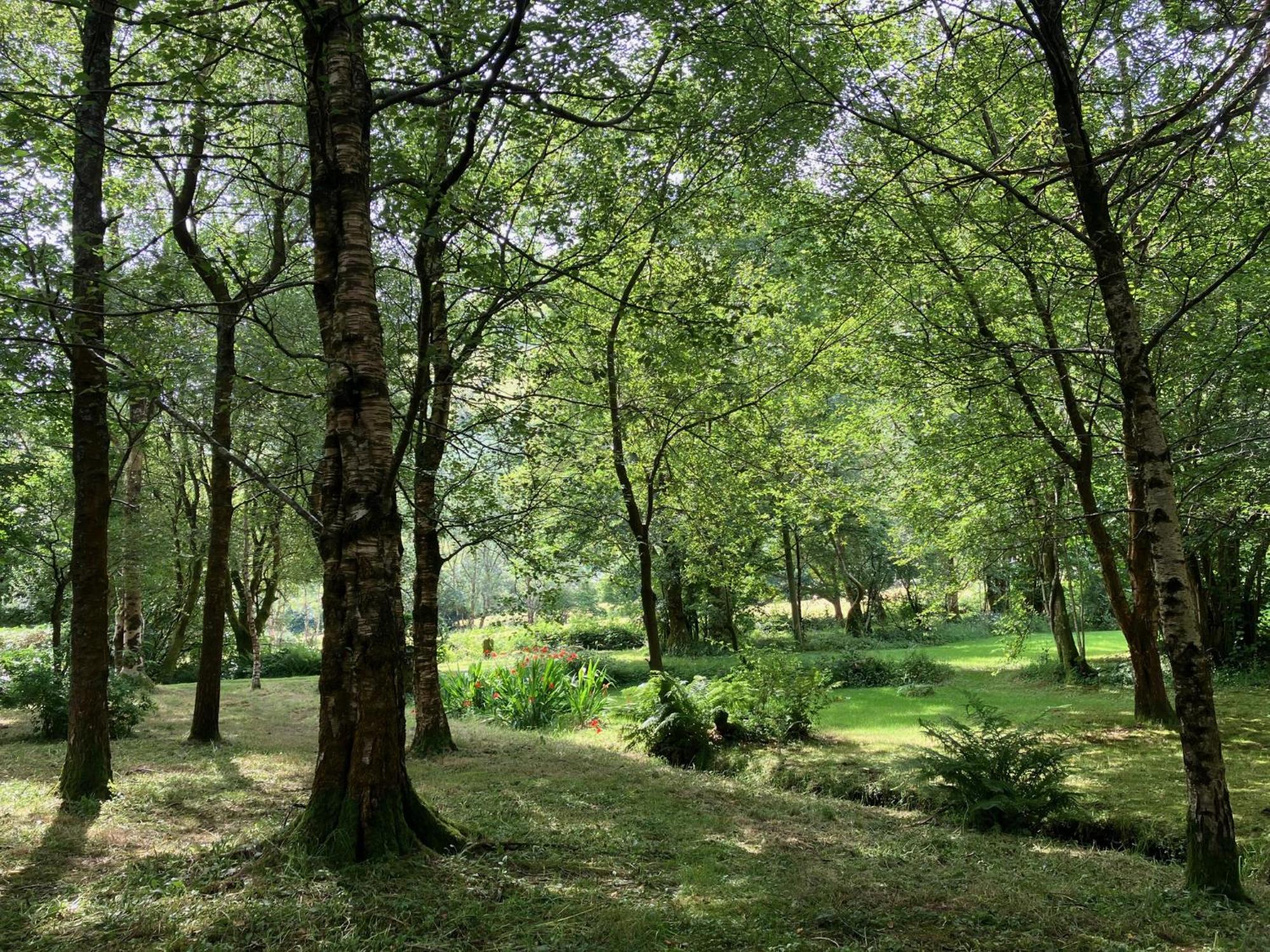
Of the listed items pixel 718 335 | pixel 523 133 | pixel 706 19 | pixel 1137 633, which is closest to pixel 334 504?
pixel 523 133

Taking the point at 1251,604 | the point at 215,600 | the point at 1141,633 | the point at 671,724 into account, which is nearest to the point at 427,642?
the point at 215,600

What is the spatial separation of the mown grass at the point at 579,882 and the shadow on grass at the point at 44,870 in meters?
0.02

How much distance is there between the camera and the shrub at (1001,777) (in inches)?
254

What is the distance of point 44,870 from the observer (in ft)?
13.6

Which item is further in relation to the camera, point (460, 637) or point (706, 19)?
point (460, 637)

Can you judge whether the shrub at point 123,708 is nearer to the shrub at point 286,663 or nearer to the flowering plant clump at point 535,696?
the flowering plant clump at point 535,696

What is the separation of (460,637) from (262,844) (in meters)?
28.5

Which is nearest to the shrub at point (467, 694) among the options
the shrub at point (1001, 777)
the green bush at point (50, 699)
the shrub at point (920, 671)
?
the green bush at point (50, 699)

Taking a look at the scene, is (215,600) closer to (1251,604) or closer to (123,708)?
(123,708)

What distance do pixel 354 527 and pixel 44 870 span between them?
2.52 meters

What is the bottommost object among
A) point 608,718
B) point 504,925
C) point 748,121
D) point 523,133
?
point 608,718

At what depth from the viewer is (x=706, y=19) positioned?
5.63 meters

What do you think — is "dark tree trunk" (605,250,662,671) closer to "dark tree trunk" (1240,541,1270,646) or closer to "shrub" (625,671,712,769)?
"shrub" (625,671,712,769)

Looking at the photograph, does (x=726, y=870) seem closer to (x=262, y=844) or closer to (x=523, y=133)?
(x=262, y=844)
